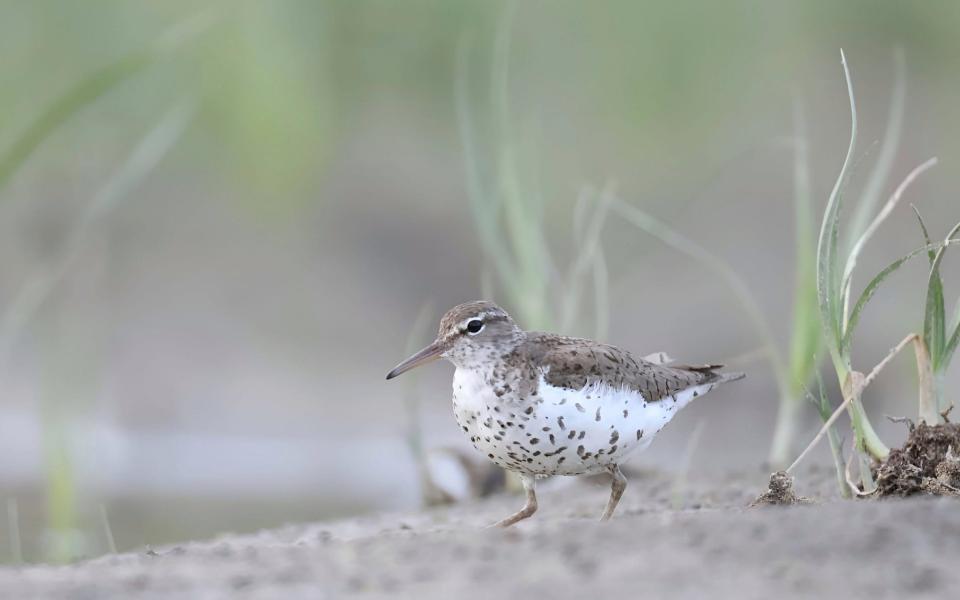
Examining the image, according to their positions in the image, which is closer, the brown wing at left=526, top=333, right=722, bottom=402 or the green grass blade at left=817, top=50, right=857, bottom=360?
the green grass blade at left=817, top=50, right=857, bottom=360

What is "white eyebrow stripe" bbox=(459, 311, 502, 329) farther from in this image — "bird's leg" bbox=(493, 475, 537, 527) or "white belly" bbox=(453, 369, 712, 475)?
"bird's leg" bbox=(493, 475, 537, 527)

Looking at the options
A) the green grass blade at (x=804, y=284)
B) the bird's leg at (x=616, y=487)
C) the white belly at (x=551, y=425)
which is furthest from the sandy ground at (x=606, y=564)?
the green grass blade at (x=804, y=284)

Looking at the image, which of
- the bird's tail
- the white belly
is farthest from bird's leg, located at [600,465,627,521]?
the bird's tail

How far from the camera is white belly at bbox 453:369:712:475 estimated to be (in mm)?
5619

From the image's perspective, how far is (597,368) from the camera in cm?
589

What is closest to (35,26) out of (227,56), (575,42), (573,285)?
(227,56)

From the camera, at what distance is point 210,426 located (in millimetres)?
13008

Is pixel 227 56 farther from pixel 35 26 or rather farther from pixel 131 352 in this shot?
pixel 131 352

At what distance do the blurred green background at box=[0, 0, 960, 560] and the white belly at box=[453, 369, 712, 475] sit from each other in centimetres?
643

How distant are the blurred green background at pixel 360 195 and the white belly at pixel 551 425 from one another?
6435mm

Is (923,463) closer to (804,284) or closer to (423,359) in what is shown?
(804,284)

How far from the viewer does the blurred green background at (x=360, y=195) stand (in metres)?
12.8

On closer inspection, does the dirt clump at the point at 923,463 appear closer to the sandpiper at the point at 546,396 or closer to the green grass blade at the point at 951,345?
the green grass blade at the point at 951,345

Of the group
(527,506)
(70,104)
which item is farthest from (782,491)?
(70,104)
